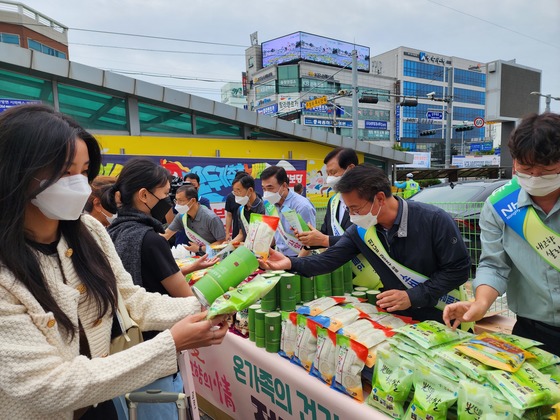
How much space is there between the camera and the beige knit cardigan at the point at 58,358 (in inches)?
37.6

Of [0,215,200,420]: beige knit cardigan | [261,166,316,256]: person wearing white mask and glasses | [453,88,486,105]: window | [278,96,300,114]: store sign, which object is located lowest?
[0,215,200,420]: beige knit cardigan

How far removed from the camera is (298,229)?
10.3 feet

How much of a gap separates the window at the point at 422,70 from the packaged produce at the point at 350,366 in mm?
71347

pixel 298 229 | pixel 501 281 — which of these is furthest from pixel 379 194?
pixel 298 229

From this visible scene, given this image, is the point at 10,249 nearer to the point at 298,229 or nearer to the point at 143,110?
the point at 298,229

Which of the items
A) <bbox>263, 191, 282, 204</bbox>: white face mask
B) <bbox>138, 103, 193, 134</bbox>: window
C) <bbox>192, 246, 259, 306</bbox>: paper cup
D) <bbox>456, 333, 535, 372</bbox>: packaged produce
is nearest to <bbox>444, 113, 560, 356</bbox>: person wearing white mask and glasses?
<bbox>456, 333, 535, 372</bbox>: packaged produce

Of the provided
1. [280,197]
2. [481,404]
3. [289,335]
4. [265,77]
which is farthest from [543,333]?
[265,77]

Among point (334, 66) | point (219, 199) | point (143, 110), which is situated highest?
point (334, 66)

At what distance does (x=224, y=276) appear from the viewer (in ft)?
5.35

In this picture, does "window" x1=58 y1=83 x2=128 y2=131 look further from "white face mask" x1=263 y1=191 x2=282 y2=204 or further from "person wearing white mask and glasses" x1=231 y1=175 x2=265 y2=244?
"white face mask" x1=263 y1=191 x2=282 y2=204

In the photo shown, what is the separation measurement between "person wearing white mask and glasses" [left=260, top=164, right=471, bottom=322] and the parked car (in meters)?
2.30

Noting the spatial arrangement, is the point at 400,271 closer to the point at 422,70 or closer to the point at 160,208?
the point at 160,208

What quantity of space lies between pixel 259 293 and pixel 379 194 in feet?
2.88

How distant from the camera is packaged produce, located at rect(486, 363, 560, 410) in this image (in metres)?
1.12
